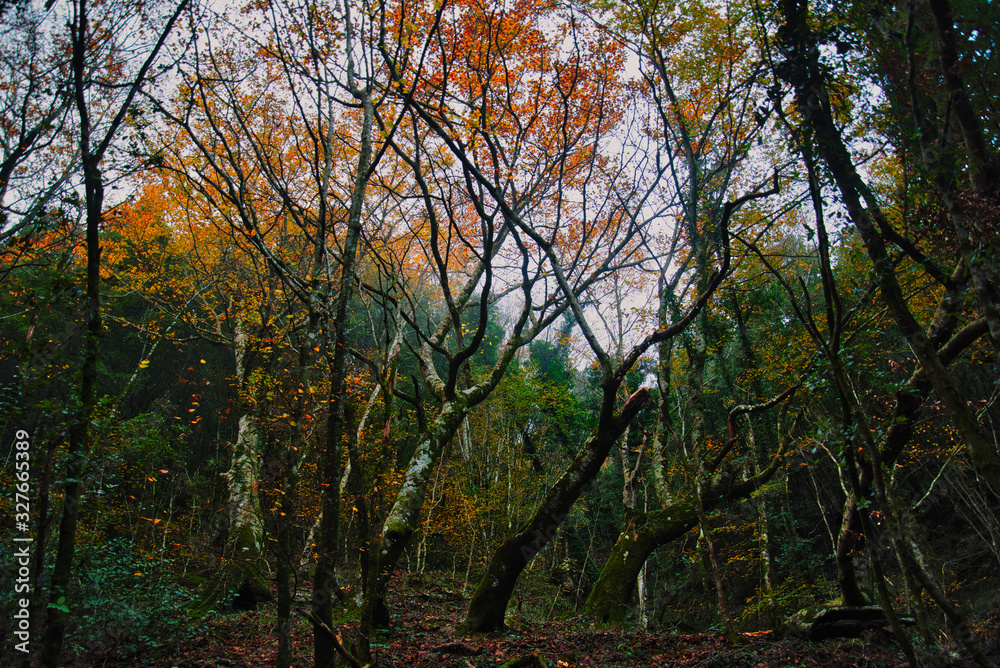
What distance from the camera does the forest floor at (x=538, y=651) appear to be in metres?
4.48

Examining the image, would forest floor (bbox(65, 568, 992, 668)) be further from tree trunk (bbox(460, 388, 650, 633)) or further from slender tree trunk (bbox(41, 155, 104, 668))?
slender tree trunk (bbox(41, 155, 104, 668))

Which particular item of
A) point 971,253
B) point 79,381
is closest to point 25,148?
point 79,381

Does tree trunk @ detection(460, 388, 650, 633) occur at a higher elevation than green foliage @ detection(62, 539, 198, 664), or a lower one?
higher

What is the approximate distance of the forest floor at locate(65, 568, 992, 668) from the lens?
4.48m

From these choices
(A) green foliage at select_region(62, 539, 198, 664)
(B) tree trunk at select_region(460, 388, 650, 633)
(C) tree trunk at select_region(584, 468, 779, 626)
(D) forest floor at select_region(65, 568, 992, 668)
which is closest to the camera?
(D) forest floor at select_region(65, 568, 992, 668)

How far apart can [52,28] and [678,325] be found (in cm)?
748

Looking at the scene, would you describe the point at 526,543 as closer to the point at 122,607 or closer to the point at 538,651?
the point at 538,651

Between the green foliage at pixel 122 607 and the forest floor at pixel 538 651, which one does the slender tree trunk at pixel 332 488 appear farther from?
the green foliage at pixel 122 607

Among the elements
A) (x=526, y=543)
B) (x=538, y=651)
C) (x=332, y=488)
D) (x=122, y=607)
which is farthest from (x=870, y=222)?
(x=122, y=607)

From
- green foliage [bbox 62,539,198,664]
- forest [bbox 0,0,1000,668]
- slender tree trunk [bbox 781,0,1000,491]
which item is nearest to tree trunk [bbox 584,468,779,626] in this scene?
forest [bbox 0,0,1000,668]

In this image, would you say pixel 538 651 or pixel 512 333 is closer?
pixel 538 651

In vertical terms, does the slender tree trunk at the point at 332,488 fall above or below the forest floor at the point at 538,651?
above

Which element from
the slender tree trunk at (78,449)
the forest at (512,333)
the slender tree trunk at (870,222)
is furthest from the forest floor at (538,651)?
the slender tree trunk at (870,222)

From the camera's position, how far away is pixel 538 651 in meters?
4.69
